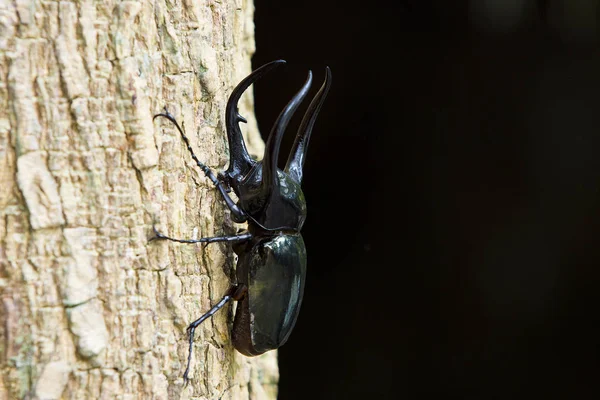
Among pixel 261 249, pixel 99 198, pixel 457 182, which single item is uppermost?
pixel 457 182

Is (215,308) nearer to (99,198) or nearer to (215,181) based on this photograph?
(215,181)

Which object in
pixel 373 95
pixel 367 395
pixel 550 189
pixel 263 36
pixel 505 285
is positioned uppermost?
pixel 263 36

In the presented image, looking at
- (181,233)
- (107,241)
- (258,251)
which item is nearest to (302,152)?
(258,251)

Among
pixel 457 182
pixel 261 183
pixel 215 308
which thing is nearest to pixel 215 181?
pixel 261 183

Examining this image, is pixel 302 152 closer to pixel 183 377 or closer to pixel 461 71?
pixel 183 377

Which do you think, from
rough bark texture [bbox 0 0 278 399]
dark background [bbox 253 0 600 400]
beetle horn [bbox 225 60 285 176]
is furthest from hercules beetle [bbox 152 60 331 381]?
dark background [bbox 253 0 600 400]

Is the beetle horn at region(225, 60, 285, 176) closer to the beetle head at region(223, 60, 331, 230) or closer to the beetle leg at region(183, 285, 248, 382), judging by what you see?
the beetle head at region(223, 60, 331, 230)

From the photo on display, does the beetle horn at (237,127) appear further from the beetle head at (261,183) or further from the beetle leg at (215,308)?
the beetle leg at (215,308)
